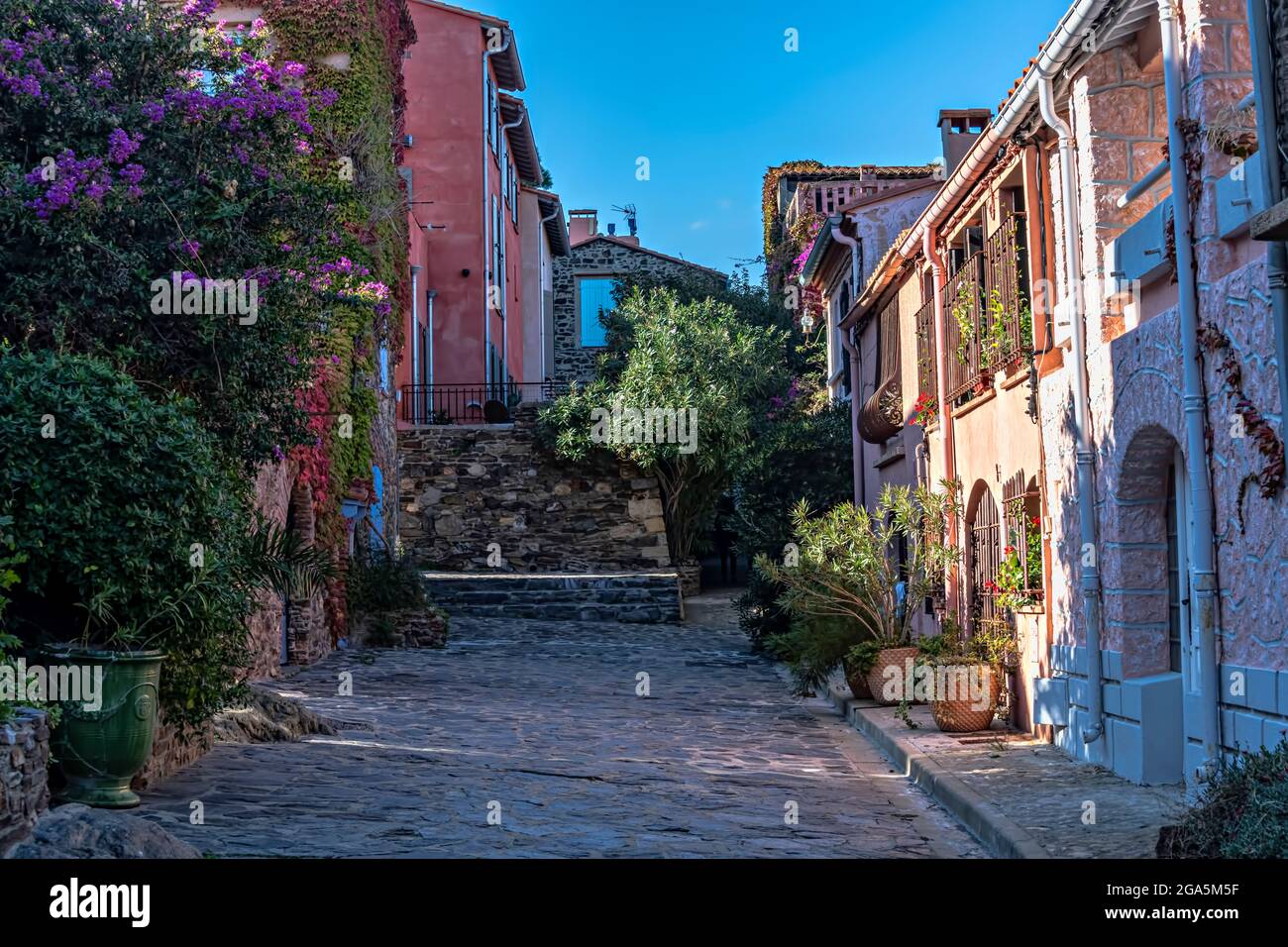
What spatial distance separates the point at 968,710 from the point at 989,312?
11.0 feet

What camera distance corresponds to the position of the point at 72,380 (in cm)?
762

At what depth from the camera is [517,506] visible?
26.4 m

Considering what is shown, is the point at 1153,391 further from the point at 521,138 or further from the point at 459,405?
the point at 521,138

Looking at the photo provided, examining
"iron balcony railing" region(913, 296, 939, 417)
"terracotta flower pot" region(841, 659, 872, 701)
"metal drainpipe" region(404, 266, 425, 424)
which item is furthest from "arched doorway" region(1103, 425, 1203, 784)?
"metal drainpipe" region(404, 266, 425, 424)

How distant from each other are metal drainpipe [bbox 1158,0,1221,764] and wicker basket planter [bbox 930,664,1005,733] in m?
3.62

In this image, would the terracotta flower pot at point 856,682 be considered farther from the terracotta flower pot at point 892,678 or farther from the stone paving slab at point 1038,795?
the stone paving slab at point 1038,795

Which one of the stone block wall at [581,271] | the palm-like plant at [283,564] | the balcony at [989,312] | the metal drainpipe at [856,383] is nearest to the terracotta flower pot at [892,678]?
the balcony at [989,312]

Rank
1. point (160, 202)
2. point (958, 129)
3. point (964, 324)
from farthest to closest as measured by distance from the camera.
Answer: point (958, 129)
point (964, 324)
point (160, 202)

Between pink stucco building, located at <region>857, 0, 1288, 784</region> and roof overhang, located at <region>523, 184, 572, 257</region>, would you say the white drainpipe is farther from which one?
pink stucco building, located at <region>857, 0, 1288, 784</region>

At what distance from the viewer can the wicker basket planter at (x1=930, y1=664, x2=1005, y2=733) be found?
35.9ft

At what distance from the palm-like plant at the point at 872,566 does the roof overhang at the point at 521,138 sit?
65.2 ft

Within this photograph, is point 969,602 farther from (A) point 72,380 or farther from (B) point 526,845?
(A) point 72,380

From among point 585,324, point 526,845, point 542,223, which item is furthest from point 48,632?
point 585,324

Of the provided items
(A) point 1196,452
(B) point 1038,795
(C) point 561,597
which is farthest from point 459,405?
(A) point 1196,452
